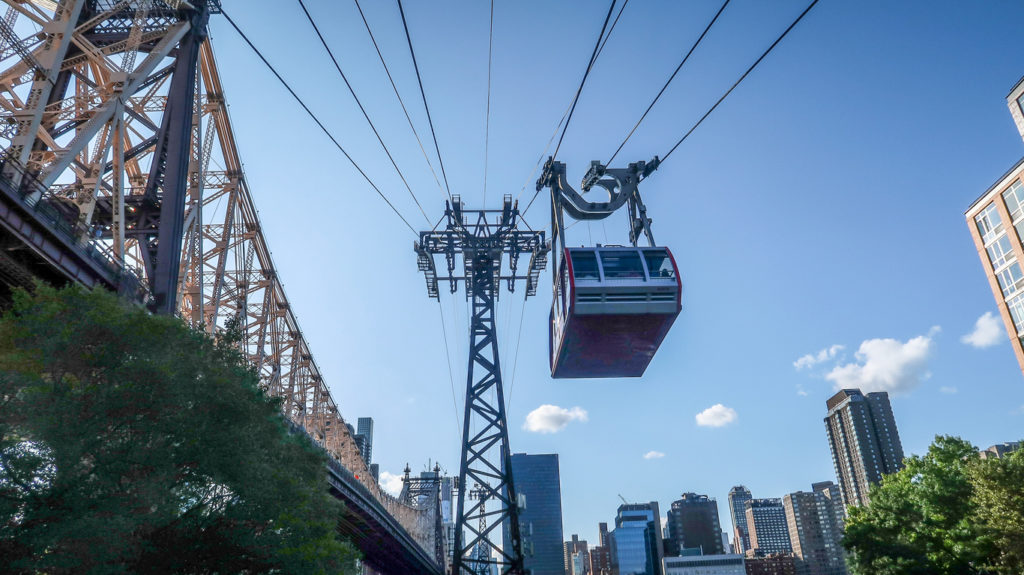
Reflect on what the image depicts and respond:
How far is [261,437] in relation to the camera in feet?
44.5

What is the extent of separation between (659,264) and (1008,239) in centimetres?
4579

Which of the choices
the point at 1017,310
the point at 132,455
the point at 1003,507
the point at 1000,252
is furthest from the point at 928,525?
the point at 132,455

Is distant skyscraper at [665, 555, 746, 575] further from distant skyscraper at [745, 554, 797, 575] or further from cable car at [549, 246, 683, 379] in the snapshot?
cable car at [549, 246, 683, 379]

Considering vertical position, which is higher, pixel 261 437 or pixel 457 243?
pixel 457 243

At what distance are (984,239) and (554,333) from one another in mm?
49435

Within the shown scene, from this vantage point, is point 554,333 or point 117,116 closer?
point 117,116

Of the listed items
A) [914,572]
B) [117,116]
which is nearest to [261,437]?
[117,116]

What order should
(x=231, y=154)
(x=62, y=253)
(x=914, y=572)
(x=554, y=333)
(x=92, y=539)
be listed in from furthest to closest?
(x=231, y=154) → (x=914, y=572) → (x=554, y=333) → (x=62, y=253) → (x=92, y=539)

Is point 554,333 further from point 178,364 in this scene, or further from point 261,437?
point 178,364

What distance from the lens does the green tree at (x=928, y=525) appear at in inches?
1077

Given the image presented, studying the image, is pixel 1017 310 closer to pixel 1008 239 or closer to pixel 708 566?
pixel 1008 239

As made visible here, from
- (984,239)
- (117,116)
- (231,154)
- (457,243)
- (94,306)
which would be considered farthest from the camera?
(984,239)

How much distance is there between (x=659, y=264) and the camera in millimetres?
18031

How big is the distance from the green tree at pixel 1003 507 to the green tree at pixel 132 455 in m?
26.7
